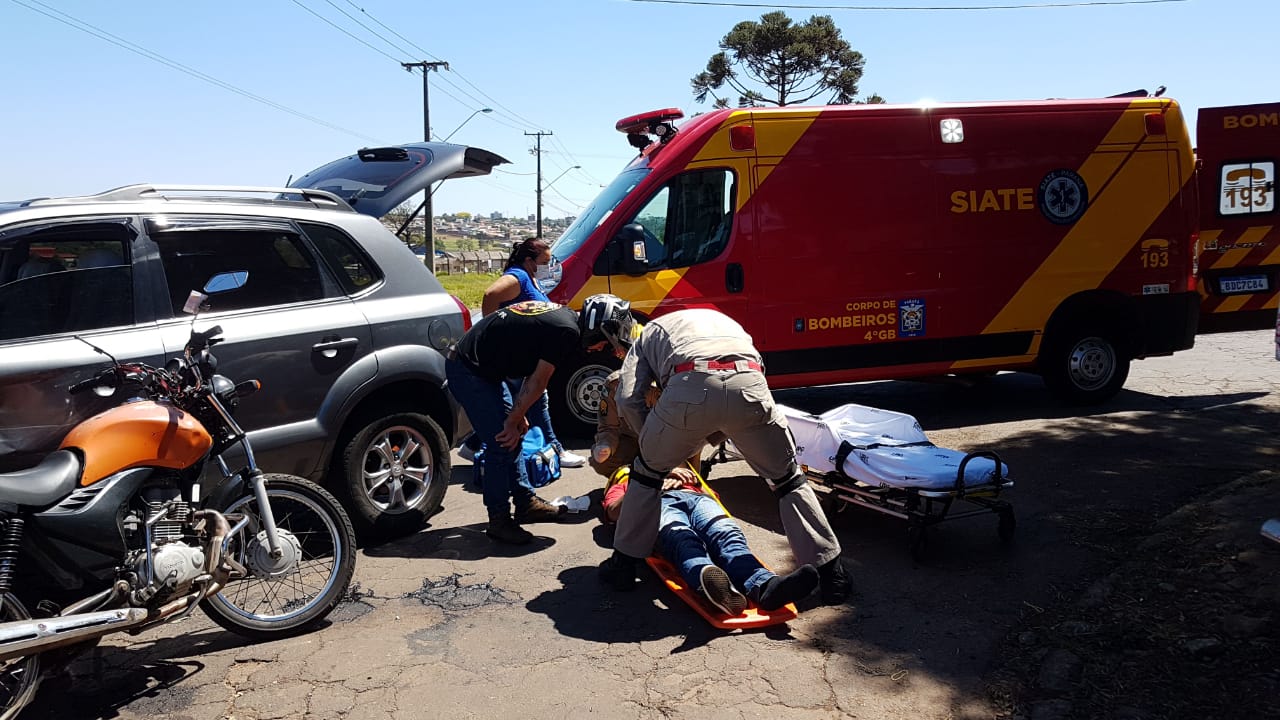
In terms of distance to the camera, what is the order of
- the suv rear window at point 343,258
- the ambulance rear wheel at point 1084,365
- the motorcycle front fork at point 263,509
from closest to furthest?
the motorcycle front fork at point 263,509
the suv rear window at point 343,258
the ambulance rear wheel at point 1084,365

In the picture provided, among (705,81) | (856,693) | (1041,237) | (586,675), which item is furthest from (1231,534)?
(705,81)

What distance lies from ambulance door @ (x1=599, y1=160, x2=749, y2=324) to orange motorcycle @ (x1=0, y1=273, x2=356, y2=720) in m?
3.90

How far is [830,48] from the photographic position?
35.9m

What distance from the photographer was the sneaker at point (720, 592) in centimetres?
416

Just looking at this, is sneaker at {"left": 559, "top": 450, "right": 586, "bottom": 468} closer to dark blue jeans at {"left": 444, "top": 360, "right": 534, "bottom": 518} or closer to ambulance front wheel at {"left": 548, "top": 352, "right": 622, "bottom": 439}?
ambulance front wheel at {"left": 548, "top": 352, "right": 622, "bottom": 439}

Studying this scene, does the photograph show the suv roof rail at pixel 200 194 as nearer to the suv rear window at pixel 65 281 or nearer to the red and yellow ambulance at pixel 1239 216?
the suv rear window at pixel 65 281

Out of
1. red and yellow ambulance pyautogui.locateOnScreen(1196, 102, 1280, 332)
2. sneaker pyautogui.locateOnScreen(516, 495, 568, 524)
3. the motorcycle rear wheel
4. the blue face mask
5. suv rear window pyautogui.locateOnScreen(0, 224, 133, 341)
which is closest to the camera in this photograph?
the motorcycle rear wheel

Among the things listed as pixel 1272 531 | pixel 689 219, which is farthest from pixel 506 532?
pixel 1272 531

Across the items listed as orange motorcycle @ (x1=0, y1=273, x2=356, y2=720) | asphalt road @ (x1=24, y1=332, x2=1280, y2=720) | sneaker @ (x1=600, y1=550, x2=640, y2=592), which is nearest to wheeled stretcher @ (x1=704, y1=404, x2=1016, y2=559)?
asphalt road @ (x1=24, y1=332, x2=1280, y2=720)

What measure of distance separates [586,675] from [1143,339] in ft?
23.3

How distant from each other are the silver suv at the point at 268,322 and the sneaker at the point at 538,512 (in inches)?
19.9

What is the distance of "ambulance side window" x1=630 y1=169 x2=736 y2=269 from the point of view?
25.9 ft

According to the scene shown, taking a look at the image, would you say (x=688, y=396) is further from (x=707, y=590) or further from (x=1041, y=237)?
(x=1041, y=237)

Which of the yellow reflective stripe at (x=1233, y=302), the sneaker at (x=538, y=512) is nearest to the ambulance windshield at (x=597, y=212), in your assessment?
the sneaker at (x=538, y=512)
